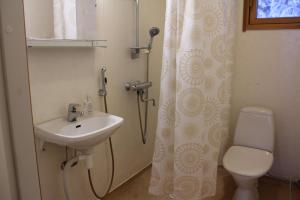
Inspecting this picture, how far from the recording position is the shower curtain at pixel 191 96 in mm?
1646

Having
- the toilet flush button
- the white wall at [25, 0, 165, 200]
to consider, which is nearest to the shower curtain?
the white wall at [25, 0, 165, 200]

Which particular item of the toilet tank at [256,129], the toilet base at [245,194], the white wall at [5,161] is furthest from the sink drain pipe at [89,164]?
the white wall at [5,161]

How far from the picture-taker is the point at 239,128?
2.30m

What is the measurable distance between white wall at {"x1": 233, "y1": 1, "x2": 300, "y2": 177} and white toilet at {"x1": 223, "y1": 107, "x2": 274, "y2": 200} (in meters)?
0.21

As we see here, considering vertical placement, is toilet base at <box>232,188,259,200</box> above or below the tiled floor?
above

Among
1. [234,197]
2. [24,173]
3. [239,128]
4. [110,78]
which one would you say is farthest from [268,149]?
[24,173]

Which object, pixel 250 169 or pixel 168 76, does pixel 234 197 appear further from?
pixel 168 76

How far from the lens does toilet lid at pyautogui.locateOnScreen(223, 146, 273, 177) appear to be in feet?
6.02

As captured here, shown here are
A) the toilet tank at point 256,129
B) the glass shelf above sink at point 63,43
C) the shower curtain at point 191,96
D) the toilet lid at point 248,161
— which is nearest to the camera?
the glass shelf above sink at point 63,43

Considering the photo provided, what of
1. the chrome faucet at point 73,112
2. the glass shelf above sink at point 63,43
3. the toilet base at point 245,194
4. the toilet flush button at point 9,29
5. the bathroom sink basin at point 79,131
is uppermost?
the glass shelf above sink at point 63,43

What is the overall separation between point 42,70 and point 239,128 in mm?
1762

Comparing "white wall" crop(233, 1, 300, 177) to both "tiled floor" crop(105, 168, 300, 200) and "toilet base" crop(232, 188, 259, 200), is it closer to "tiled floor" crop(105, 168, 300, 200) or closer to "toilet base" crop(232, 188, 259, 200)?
"tiled floor" crop(105, 168, 300, 200)

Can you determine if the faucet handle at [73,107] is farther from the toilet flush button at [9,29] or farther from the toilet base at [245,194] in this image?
the toilet base at [245,194]

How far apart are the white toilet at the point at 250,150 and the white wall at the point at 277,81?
212 mm
